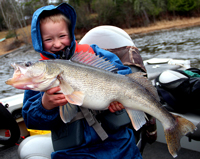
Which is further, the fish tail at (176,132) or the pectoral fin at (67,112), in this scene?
the fish tail at (176,132)

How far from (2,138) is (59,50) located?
83.7 inches

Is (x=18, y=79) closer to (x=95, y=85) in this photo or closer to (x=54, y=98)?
(x=54, y=98)

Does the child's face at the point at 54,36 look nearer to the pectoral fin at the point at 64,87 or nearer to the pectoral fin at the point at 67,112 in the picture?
the pectoral fin at the point at 64,87

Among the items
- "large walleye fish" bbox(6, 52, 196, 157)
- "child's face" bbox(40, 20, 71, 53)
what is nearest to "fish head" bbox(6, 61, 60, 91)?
"large walleye fish" bbox(6, 52, 196, 157)

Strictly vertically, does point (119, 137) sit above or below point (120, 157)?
above

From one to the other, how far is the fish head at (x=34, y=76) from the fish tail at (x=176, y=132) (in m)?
1.24

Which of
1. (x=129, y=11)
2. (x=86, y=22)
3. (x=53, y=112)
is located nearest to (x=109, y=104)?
(x=53, y=112)

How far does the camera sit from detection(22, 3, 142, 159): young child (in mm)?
1724

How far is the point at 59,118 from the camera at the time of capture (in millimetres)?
1763

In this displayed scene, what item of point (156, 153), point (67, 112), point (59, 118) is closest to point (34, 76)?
point (67, 112)

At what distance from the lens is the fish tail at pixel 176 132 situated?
1.76 meters

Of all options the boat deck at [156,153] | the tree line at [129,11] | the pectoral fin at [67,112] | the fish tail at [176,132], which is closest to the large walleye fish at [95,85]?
the fish tail at [176,132]

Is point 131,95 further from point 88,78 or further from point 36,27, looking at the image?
point 36,27

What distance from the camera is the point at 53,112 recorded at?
1.69m
